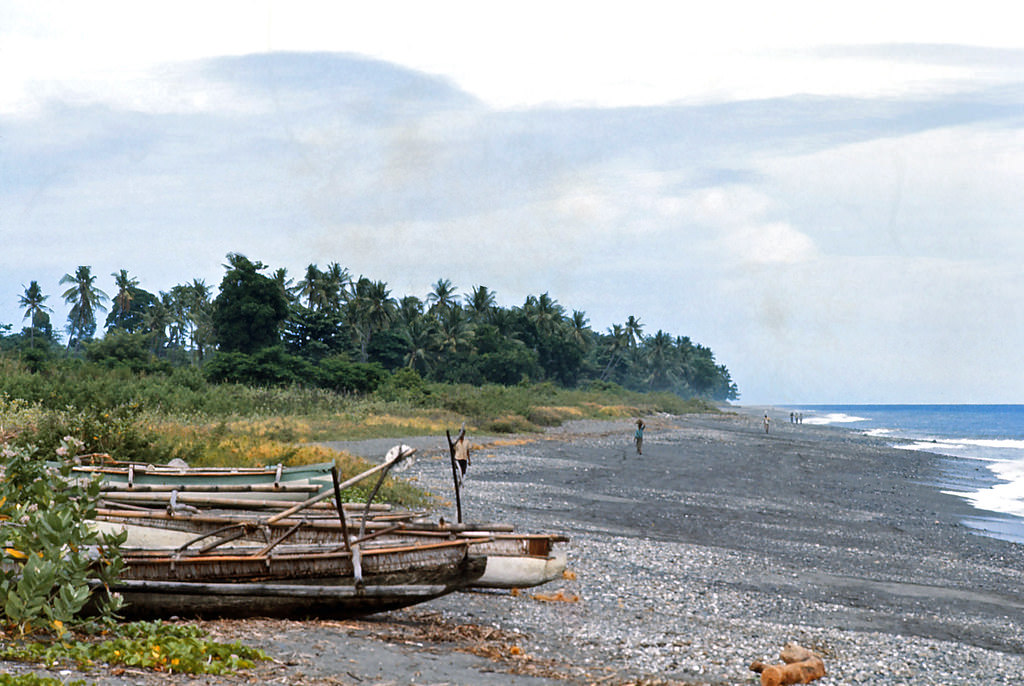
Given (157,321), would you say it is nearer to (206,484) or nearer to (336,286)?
(336,286)

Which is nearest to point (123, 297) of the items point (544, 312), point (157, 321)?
point (157, 321)

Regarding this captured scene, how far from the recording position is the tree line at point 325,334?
2493 inches

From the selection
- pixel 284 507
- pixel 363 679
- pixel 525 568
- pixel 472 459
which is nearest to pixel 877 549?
pixel 525 568

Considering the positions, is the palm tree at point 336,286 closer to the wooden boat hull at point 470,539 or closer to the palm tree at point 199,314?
the palm tree at point 199,314

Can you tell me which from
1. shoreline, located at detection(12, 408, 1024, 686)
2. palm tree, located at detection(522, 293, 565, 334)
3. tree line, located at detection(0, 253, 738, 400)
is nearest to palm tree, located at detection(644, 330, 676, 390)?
tree line, located at detection(0, 253, 738, 400)

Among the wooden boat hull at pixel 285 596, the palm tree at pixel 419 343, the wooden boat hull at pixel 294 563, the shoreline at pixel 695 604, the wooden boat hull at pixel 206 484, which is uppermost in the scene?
the palm tree at pixel 419 343

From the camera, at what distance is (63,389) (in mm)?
28172

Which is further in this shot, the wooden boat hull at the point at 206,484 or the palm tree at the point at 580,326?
the palm tree at the point at 580,326

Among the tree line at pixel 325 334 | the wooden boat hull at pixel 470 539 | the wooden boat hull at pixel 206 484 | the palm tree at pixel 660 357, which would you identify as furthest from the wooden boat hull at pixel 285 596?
the palm tree at pixel 660 357

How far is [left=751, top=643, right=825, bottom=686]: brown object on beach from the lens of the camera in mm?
8562

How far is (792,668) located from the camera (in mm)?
8688

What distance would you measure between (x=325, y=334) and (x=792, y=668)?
76359 millimetres

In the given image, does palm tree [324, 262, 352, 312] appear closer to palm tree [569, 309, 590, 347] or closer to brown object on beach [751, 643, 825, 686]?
palm tree [569, 309, 590, 347]

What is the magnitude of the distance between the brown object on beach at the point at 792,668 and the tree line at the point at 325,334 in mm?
47818
